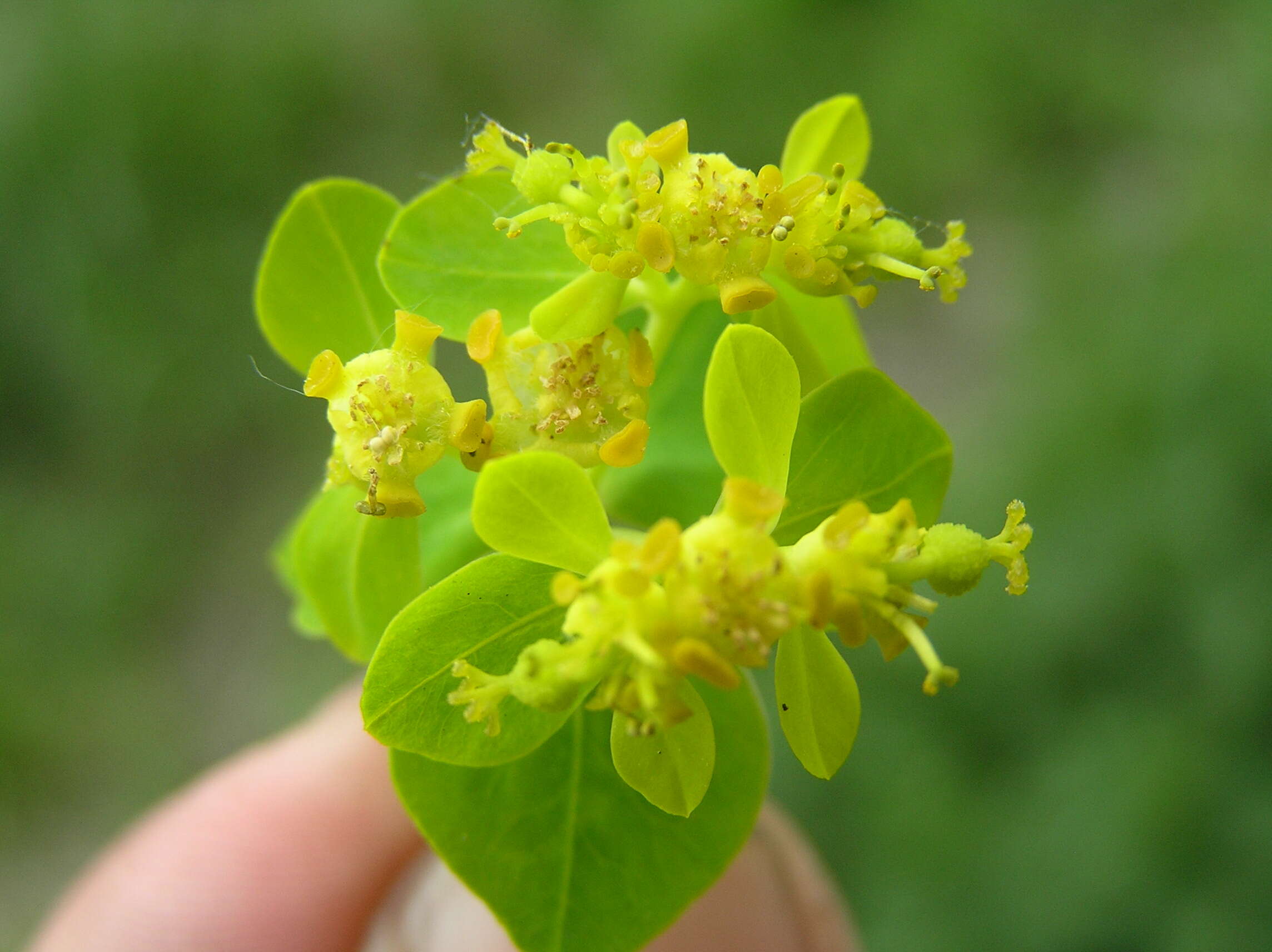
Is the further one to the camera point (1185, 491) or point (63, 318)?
point (63, 318)

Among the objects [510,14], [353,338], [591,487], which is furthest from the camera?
[510,14]

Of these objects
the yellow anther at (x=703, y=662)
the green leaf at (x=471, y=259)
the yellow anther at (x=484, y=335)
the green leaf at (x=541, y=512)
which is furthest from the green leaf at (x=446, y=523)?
the yellow anther at (x=703, y=662)

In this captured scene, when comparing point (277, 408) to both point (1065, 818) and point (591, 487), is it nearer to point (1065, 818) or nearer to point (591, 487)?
point (1065, 818)

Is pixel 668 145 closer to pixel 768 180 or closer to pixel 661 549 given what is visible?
pixel 768 180

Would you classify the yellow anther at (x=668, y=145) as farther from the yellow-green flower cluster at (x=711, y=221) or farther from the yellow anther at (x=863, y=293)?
the yellow anther at (x=863, y=293)

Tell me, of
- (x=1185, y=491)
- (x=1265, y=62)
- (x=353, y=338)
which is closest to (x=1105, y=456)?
(x=1185, y=491)

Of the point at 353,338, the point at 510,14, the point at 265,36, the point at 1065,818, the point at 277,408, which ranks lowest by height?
the point at 1065,818

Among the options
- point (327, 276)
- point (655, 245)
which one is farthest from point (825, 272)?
point (327, 276)
